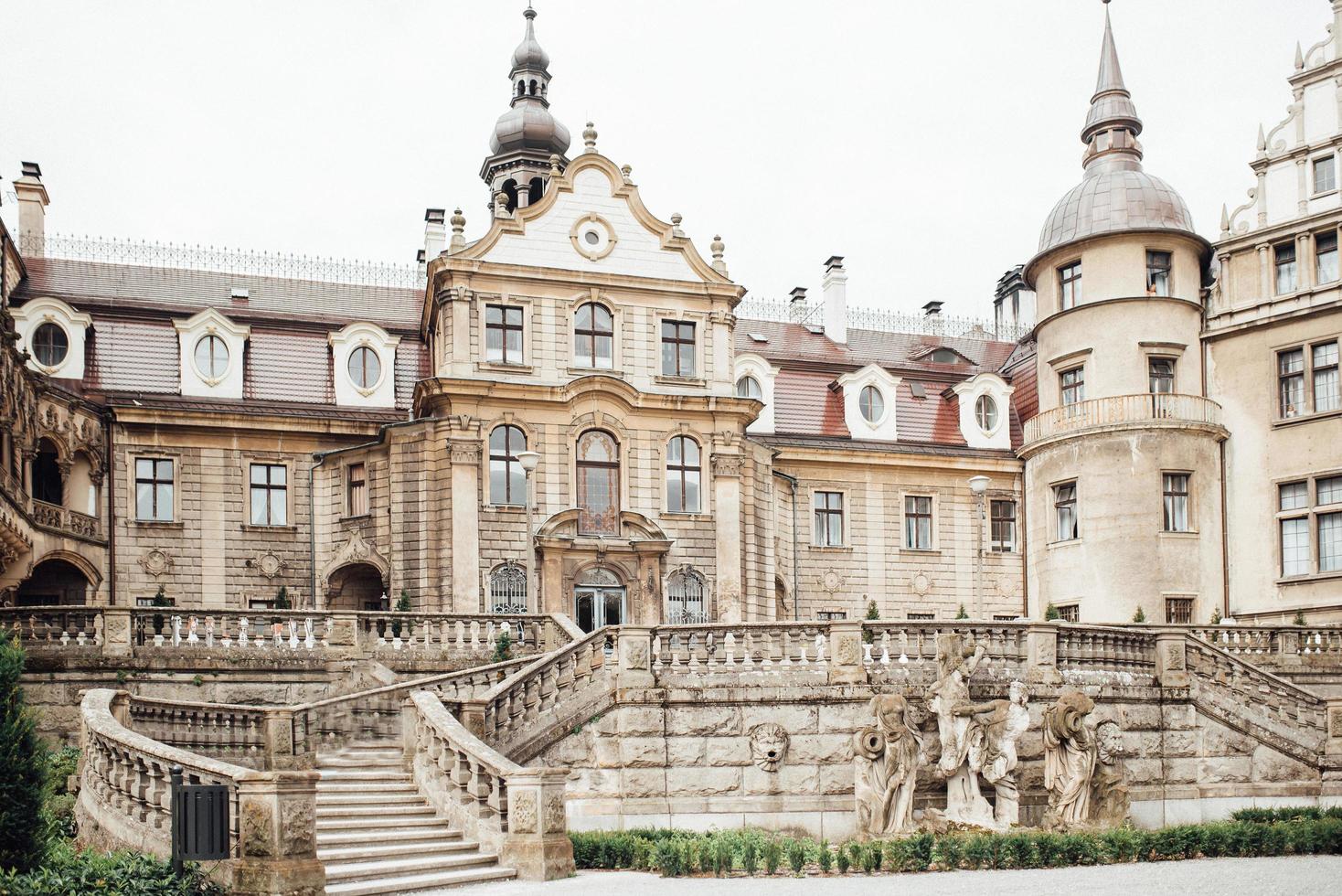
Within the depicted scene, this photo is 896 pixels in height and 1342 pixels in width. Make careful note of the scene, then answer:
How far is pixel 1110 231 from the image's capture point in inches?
1417

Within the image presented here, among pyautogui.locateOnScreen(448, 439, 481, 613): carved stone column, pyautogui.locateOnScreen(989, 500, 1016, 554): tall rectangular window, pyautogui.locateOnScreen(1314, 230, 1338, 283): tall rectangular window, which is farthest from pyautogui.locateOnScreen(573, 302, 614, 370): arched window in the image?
pyautogui.locateOnScreen(1314, 230, 1338, 283): tall rectangular window

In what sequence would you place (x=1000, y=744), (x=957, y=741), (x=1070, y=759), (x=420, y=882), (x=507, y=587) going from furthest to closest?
(x=507, y=587) → (x=1070, y=759) → (x=1000, y=744) → (x=957, y=741) → (x=420, y=882)

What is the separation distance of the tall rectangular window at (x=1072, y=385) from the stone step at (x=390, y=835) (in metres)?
23.4

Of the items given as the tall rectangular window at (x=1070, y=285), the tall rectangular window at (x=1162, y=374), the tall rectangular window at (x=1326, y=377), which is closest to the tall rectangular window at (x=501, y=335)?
the tall rectangular window at (x=1070, y=285)

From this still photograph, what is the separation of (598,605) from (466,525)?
12.0ft

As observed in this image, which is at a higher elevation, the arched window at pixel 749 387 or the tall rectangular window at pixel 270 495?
the arched window at pixel 749 387

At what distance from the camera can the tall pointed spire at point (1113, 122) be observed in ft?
127

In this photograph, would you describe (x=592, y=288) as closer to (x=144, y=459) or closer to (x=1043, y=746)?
(x=144, y=459)

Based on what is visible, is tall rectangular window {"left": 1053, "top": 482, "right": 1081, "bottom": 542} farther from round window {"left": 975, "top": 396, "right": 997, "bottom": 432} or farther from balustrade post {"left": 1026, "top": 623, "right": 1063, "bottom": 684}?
balustrade post {"left": 1026, "top": 623, "right": 1063, "bottom": 684}

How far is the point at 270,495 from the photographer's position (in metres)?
35.9

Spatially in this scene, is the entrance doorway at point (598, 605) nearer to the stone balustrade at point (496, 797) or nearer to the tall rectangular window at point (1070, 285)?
the tall rectangular window at point (1070, 285)

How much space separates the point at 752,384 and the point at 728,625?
1870 centimetres

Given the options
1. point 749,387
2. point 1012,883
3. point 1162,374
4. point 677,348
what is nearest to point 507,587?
point 677,348

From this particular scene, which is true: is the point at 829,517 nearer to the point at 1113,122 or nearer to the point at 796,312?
the point at 796,312
